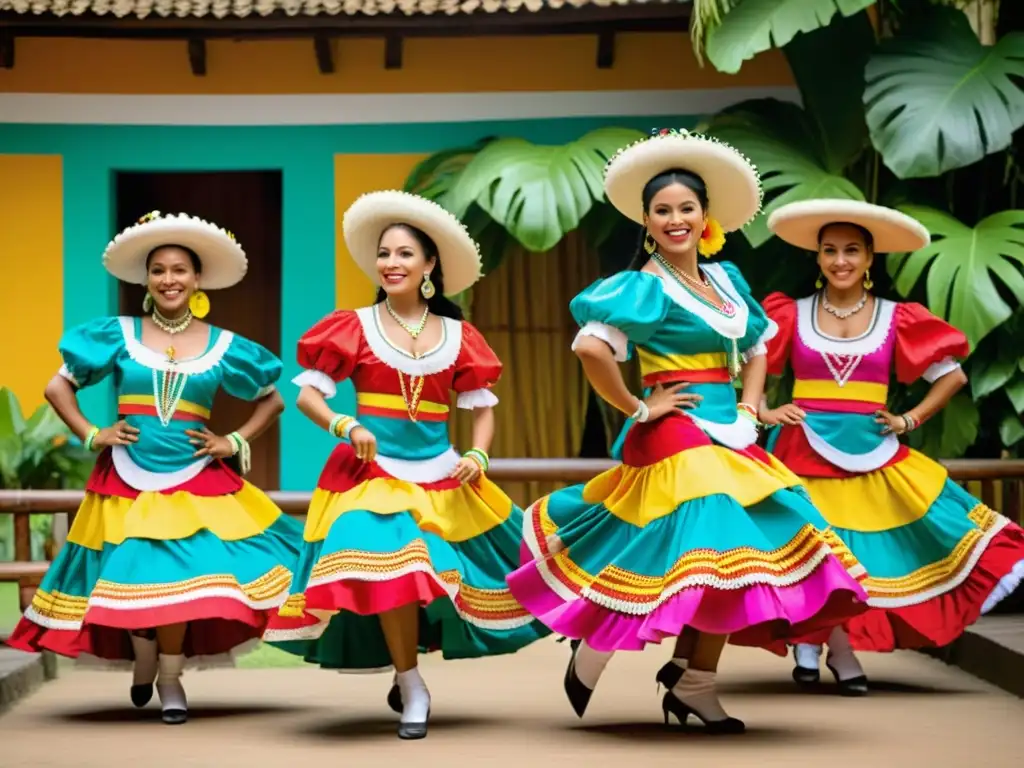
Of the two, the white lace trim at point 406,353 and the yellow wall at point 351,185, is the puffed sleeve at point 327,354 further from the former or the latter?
the yellow wall at point 351,185

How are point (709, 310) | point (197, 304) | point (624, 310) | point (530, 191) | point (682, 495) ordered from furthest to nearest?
1. point (530, 191)
2. point (197, 304)
3. point (709, 310)
4. point (624, 310)
5. point (682, 495)

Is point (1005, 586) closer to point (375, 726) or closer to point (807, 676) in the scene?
point (807, 676)

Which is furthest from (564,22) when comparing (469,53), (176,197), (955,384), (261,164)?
(955,384)

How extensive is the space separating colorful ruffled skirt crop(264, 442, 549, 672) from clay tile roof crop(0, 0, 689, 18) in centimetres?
547

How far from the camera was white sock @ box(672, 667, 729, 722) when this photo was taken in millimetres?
5156

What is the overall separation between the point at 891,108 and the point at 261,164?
14.4 ft

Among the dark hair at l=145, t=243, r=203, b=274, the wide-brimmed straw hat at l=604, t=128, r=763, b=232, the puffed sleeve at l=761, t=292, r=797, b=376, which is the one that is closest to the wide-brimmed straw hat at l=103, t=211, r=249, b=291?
the dark hair at l=145, t=243, r=203, b=274

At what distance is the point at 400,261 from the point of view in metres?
5.59

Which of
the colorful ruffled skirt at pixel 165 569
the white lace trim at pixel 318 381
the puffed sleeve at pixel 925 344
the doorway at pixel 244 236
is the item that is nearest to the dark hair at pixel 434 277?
the white lace trim at pixel 318 381

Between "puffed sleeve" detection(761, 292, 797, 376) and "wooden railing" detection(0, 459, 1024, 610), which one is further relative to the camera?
"wooden railing" detection(0, 459, 1024, 610)

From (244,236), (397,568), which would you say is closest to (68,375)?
(397,568)

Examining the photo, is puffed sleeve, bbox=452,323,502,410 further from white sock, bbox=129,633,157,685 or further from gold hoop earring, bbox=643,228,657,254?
white sock, bbox=129,633,157,685

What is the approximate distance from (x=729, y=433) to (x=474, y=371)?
937mm

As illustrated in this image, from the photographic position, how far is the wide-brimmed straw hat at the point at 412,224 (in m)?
5.61
